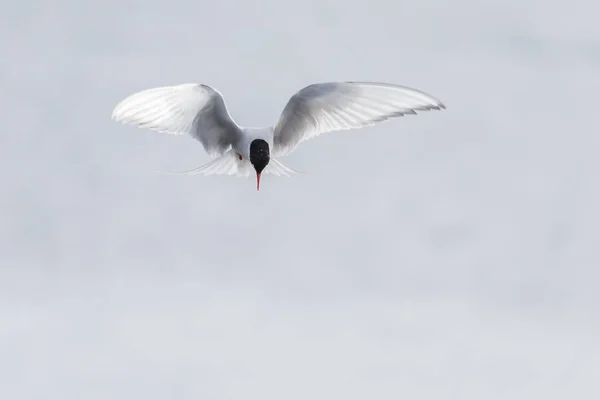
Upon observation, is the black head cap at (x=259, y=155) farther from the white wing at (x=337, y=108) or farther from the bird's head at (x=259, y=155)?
the white wing at (x=337, y=108)

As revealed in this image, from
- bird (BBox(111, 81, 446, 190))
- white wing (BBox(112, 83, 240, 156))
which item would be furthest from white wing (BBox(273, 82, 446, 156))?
white wing (BBox(112, 83, 240, 156))

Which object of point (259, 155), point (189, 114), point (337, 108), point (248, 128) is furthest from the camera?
point (189, 114)

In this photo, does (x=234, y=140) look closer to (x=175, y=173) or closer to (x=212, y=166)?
(x=212, y=166)

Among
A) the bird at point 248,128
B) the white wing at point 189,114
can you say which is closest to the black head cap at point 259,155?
the bird at point 248,128

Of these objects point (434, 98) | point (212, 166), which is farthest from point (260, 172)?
point (434, 98)

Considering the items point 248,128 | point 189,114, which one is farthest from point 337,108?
point 189,114

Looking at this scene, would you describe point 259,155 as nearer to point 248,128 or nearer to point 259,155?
point 259,155

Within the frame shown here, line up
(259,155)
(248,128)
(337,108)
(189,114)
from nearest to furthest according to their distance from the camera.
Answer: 1. (259,155)
2. (337,108)
3. (248,128)
4. (189,114)

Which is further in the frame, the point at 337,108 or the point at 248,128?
the point at 248,128
